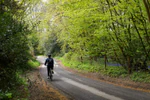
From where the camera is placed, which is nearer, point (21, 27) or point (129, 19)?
point (21, 27)

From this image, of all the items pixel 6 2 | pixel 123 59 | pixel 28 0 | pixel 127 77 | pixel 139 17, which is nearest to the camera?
pixel 6 2

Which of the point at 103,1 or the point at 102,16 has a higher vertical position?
the point at 103,1

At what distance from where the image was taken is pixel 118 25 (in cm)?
1277

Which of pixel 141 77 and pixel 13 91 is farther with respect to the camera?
pixel 141 77

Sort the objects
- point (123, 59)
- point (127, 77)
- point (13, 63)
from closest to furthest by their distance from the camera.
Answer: point (13, 63)
point (127, 77)
point (123, 59)

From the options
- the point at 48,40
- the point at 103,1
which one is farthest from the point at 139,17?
the point at 48,40

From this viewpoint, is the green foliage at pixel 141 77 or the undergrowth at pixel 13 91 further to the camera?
the green foliage at pixel 141 77

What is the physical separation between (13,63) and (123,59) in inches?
390

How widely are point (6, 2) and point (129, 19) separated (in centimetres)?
803

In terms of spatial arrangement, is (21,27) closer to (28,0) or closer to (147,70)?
(28,0)

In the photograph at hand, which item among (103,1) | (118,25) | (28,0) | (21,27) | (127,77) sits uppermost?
(103,1)

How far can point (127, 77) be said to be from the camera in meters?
12.0

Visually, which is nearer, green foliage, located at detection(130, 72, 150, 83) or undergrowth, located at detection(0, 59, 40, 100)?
undergrowth, located at detection(0, 59, 40, 100)

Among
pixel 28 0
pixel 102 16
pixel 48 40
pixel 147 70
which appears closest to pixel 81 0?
pixel 102 16
